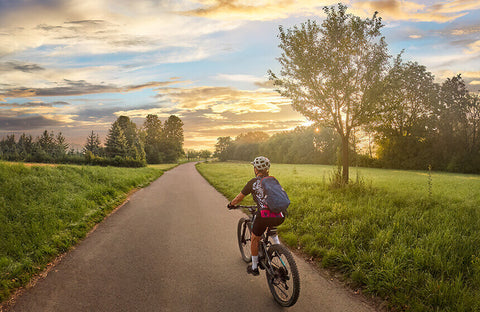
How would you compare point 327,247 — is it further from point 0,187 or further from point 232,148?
point 232,148

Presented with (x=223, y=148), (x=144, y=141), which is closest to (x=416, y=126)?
(x=144, y=141)

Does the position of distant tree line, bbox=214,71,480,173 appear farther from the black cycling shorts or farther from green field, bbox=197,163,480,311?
the black cycling shorts

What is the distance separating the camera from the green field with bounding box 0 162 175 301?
4991mm

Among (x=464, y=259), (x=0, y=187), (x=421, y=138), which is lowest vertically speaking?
(x=464, y=259)

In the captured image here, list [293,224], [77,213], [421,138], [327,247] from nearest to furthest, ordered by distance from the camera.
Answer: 1. [327,247]
2. [293,224]
3. [77,213]
4. [421,138]

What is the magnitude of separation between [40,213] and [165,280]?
5.72 meters

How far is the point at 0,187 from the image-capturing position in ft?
27.3

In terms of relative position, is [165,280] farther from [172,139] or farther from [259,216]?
[172,139]

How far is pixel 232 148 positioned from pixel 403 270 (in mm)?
120505

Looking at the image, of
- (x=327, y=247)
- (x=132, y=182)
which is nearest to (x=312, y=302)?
(x=327, y=247)

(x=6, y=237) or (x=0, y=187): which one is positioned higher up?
(x=0, y=187)

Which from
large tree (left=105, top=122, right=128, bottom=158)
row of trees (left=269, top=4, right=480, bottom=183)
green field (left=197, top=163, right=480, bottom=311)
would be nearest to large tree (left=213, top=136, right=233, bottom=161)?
large tree (left=105, top=122, right=128, bottom=158)

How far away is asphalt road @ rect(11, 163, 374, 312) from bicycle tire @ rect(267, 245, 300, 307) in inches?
6.0

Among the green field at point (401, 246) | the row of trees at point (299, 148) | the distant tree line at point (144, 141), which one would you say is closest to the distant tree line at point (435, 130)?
the row of trees at point (299, 148)
